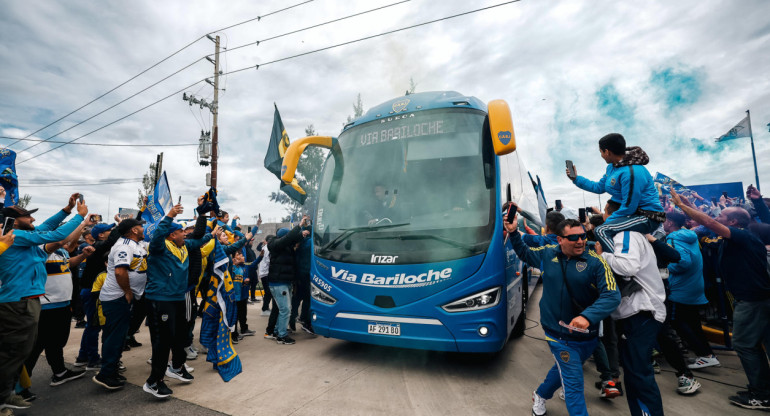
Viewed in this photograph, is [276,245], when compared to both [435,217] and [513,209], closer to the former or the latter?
[435,217]

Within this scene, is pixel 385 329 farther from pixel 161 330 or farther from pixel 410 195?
pixel 161 330

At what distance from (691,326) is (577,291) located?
10.1ft

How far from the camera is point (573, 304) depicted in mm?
2898

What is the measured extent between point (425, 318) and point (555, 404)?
58.8 inches

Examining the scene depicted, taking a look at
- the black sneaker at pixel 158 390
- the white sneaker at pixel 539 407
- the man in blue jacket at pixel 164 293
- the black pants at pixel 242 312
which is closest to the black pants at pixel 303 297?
the black pants at pixel 242 312

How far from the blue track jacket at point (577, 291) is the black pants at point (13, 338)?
479 centimetres

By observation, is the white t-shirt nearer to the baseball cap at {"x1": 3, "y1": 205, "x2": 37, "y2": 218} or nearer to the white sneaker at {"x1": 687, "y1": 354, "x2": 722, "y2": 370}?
the baseball cap at {"x1": 3, "y1": 205, "x2": 37, "y2": 218}

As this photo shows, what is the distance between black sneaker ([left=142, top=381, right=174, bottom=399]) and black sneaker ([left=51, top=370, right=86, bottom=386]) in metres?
1.42

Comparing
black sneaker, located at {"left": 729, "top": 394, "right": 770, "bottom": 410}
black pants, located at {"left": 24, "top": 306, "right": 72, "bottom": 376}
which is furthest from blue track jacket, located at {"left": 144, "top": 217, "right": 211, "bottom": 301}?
black sneaker, located at {"left": 729, "top": 394, "right": 770, "bottom": 410}

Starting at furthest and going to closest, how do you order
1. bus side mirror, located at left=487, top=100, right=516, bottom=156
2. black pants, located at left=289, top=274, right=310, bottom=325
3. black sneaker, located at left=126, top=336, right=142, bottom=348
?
1. black pants, located at left=289, top=274, right=310, bottom=325
2. black sneaker, located at left=126, top=336, right=142, bottom=348
3. bus side mirror, located at left=487, top=100, right=516, bottom=156

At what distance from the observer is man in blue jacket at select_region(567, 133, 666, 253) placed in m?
3.10

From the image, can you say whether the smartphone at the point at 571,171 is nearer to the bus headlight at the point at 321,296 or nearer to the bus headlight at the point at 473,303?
the bus headlight at the point at 473,303

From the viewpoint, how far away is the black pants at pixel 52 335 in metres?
4.10

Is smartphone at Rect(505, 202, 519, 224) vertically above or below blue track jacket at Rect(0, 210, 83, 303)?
above
